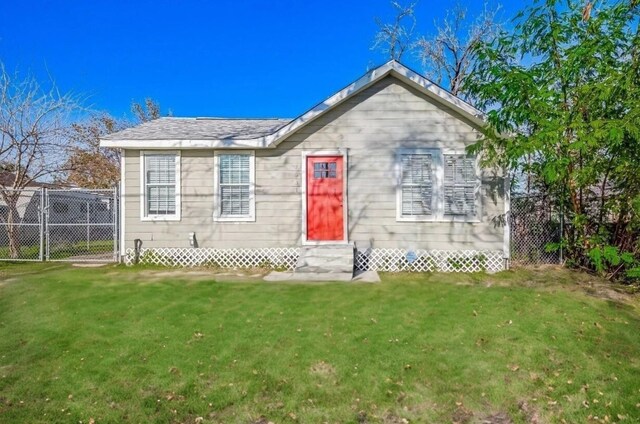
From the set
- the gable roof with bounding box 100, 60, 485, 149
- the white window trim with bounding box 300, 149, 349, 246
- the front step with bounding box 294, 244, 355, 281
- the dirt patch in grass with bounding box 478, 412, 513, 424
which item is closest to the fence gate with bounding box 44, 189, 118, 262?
the gable roof with bounding box 100, 60, 485, 149

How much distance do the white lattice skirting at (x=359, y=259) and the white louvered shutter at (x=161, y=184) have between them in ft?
3.44

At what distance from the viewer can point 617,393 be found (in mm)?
3762

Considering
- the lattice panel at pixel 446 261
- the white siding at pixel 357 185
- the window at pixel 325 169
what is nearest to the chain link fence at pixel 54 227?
the white siding at pixel 357 185

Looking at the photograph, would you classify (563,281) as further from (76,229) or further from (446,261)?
(76,229)

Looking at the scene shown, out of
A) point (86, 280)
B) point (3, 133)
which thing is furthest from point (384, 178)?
point (3, 133)

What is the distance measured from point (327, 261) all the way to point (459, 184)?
3.67m

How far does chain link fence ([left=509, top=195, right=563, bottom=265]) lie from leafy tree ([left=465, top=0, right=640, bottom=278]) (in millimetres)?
885

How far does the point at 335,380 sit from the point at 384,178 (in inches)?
246

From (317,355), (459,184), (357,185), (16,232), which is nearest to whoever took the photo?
(317,355)

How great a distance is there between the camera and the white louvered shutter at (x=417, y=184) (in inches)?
376

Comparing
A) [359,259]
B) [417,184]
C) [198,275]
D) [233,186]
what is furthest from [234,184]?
[417,184]

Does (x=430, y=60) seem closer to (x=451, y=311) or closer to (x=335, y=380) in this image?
(x=451, y=311)

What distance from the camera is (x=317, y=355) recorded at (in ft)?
14.8

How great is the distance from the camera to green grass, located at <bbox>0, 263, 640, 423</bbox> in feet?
11.7
